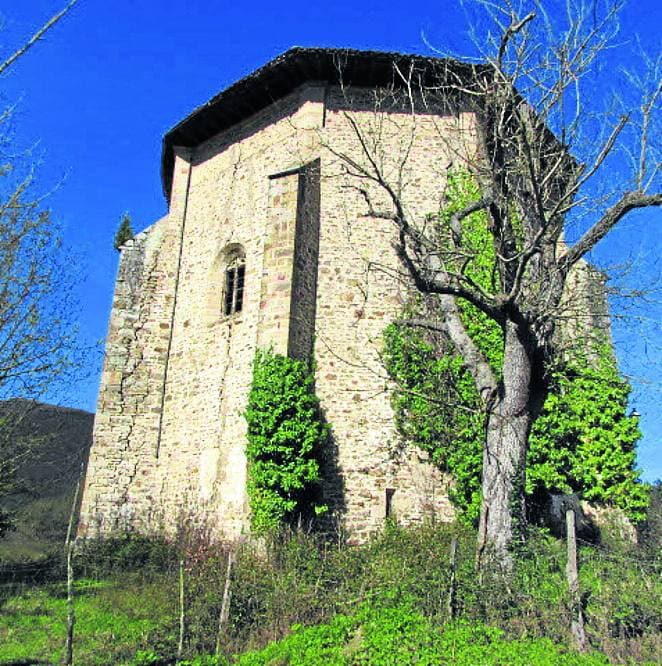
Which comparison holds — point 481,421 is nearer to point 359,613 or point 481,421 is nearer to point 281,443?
point 281,443

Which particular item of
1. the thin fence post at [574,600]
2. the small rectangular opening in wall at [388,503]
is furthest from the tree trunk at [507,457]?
the small rectangular opening in wall at [388,503]

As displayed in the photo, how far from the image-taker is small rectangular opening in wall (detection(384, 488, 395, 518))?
38.8 feet

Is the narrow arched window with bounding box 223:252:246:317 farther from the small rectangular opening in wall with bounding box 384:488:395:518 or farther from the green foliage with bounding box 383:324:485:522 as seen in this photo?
the small rectangular opening in wall with bounding box 384:488:395:518

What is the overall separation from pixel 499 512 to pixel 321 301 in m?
5.87

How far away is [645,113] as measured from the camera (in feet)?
27.5

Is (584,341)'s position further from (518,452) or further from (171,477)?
(171,477)

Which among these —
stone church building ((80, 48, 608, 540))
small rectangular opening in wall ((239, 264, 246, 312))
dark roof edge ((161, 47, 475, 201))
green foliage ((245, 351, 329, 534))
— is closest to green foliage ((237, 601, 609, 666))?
green foliage ((245, 351, 329, 534))

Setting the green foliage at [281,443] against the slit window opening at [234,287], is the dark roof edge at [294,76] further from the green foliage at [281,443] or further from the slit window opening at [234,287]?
the green foliage at [281,443]

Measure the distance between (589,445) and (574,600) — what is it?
20.1 feet

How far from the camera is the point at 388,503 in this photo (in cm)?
1193

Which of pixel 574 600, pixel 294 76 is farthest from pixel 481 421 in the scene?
pixel 294 76

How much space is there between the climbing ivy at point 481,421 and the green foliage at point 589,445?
18 mm

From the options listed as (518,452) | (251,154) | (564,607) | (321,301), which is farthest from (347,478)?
(251,154)

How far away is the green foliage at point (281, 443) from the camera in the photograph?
10.7m
